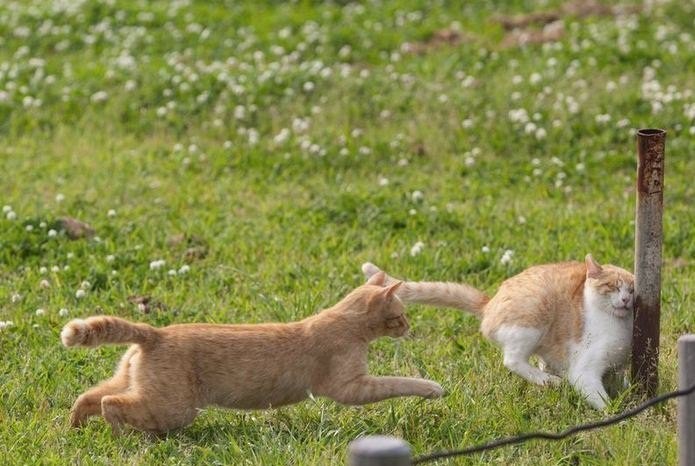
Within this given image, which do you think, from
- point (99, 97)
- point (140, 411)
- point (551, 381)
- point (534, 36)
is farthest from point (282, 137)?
point (140, 411)

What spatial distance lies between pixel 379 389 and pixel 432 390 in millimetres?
243

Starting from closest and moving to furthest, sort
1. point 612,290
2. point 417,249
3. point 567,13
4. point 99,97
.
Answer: point 612,290 < point 417,249 < point 99,97 < point 567,13

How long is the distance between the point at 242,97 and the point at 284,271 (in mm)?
3822

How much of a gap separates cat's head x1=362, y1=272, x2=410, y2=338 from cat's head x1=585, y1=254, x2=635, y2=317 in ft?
3.17

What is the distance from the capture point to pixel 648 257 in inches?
234

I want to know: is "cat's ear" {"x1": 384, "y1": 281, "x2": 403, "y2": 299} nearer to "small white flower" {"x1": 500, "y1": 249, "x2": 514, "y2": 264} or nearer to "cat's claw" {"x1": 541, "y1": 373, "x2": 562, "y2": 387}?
"cat's claw" {"x1": 541, "y1": 373, "x2": 562, "y2": 387}

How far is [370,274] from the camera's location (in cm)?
663

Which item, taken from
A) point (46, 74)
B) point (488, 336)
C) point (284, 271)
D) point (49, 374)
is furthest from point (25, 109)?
point (488, 336)

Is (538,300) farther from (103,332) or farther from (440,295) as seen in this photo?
(103,332)

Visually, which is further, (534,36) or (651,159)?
(534,36)

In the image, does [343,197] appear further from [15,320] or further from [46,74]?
[46,74]

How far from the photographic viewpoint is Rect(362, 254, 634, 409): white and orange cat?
6.20 m

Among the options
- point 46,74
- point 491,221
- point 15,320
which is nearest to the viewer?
point 15,320

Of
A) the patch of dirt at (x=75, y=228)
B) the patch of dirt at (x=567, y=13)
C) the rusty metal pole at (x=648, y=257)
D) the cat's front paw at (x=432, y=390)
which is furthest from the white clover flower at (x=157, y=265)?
the patch of dirt at (x=567, y=13)
